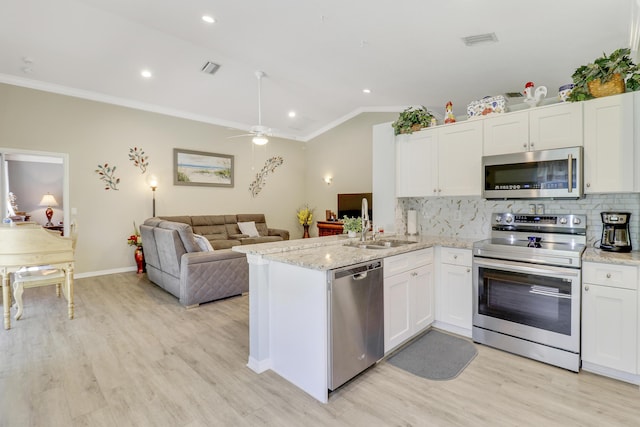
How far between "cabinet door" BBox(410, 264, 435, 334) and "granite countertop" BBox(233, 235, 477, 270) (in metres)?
0.26

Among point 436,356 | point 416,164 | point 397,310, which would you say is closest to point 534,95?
point 416,164

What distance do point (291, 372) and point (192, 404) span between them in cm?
67

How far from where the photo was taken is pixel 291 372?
2176 mm

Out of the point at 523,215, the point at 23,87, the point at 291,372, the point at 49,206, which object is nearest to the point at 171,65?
the point at 23,87

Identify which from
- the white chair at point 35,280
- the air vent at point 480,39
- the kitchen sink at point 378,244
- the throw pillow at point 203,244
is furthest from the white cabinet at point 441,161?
the white chair at point 35,280

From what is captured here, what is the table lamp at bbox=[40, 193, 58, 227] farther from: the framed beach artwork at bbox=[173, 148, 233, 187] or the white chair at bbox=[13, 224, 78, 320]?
the white chair at bbox=[13, 224, 78, 320]

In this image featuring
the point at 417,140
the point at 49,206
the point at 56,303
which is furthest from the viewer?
the point at 49,206

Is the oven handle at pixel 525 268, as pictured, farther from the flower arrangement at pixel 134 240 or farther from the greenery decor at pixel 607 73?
the flower arrangement at pixel 134 240

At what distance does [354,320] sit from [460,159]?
6.82 feet

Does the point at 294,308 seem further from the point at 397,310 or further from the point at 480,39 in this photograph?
the point at 480,39

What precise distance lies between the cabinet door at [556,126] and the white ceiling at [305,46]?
34.1 inches

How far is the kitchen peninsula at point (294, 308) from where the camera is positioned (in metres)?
1.94

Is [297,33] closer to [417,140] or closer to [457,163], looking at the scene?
[417,140]

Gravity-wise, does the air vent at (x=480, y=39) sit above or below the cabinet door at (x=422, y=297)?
above
